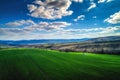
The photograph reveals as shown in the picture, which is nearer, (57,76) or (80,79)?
(80,79)

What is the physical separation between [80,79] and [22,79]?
6966 millimetres

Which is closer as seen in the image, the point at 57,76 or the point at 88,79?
the point at 88,79

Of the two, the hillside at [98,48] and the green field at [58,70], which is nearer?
the green field at [58,70]

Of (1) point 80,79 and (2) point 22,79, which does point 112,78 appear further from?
(2) point 22,79

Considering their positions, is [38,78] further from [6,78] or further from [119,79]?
[119,79]

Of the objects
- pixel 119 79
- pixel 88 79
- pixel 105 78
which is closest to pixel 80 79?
pixel 88 79

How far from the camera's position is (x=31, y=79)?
858 inches

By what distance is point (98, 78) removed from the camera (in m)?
22.0

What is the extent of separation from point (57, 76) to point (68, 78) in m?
1.72

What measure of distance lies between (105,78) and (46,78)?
7.16m

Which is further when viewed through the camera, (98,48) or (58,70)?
(98,48)

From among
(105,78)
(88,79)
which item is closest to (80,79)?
(88,79)

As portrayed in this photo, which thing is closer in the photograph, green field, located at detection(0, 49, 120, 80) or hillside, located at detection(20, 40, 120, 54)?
green field, located at detection(0, 49, 120, 80)

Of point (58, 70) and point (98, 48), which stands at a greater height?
point (98, 48)
